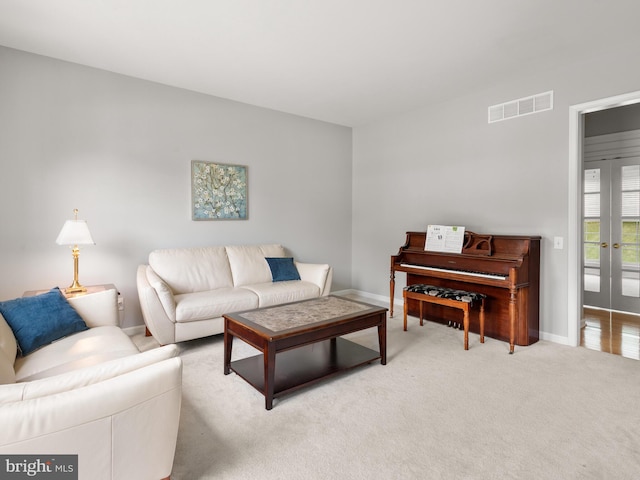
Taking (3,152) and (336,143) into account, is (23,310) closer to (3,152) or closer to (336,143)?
(3,152)

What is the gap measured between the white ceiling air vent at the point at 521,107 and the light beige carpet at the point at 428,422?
7.90ft

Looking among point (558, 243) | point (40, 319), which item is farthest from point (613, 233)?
point (40, 319)

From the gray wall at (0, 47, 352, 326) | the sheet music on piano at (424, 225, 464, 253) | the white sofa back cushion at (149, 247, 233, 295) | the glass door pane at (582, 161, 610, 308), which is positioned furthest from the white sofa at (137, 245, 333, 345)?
the glass door pane at (582, 161, 610, 308)

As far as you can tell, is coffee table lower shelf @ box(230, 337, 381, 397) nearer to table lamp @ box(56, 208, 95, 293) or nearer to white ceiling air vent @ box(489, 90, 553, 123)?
table lamp @ box(56, 208, 95, 293)

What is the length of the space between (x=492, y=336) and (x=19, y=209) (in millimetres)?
4707

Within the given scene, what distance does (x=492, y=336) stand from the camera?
3770 millimetres

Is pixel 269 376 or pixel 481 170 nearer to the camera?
pixel 269 376

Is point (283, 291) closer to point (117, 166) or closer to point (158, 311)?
point (158, 311)

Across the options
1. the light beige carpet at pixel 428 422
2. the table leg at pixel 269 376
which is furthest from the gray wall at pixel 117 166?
the table leg at pixel 269 376

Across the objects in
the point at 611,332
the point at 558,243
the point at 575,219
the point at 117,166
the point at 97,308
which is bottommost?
the point at 611,332

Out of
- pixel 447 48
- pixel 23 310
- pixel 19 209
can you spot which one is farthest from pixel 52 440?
pixel 447 48

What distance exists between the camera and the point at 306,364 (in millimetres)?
2865

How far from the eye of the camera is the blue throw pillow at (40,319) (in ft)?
7.31

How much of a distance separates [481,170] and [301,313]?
2753 mm
